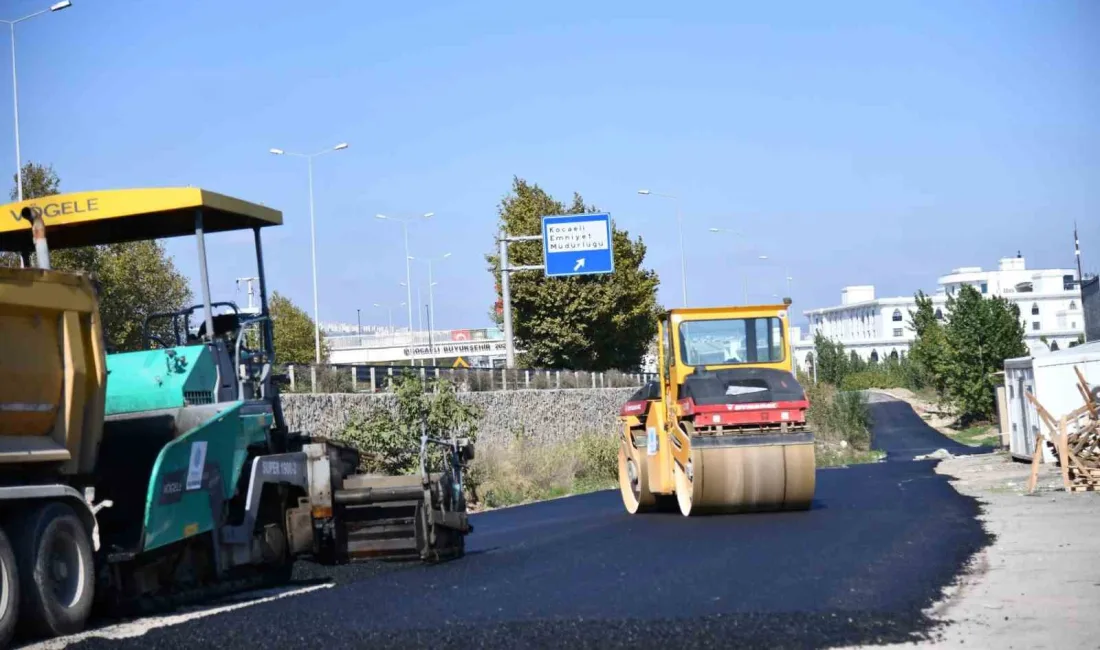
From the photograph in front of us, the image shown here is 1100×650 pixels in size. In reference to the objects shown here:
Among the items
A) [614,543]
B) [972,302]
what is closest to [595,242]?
[614,543]

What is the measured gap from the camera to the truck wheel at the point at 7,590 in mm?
7484

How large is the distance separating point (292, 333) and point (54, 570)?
50293 millimetres

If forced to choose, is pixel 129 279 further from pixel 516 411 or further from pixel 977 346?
pixel 977 346

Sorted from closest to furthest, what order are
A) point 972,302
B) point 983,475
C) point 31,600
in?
point 31,600, point 983,475, point 972,302

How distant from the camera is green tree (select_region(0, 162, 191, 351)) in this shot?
2570cm

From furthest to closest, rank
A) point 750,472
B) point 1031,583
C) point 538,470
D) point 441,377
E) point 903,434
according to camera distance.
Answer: point 903,434
point 538,470
point 441,377
point 750,472
point 1031,583

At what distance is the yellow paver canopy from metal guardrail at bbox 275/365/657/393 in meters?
1.54

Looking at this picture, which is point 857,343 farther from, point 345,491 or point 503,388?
point 345,491

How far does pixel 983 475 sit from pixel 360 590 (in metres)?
16.0

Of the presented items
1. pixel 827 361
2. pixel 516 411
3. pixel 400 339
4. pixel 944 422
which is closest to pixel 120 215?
pixel 516 411

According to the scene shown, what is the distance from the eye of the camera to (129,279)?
92.3ft

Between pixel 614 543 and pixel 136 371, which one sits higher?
pixel 136 371

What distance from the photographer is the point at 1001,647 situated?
722cm

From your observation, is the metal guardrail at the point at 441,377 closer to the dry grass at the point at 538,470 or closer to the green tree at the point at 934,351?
the dry grass at the point at 538,470
